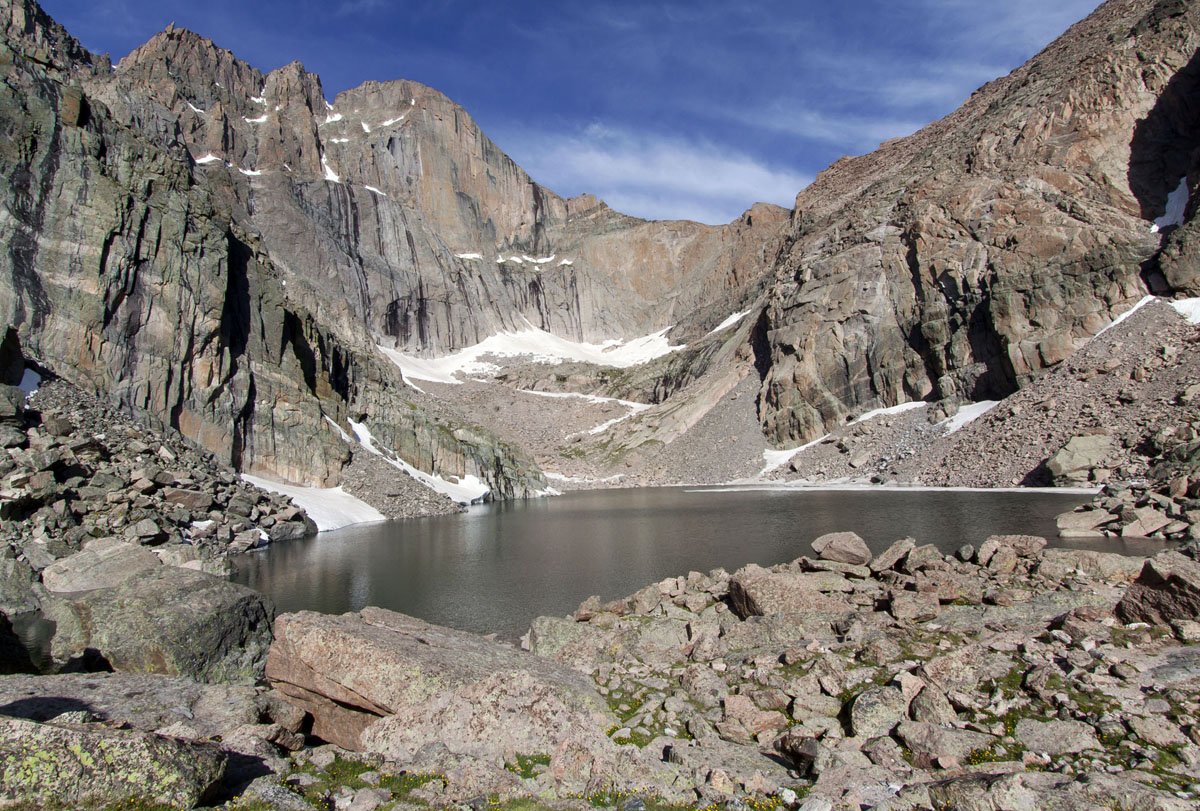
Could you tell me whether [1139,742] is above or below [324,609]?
above

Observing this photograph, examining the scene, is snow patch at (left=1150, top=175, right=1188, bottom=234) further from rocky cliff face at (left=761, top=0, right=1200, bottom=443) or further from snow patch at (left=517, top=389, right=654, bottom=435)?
snow patch at (left=517, top=389, right=654, bottom=435)

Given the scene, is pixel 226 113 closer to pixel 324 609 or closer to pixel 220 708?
pixel 324 609

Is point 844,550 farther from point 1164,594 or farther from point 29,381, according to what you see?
point 29,381

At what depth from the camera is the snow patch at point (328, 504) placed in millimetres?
49219

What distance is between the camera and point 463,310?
589 ft

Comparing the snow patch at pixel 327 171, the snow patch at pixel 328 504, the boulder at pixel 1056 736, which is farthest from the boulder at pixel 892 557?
the snow patch at pixel 327 171

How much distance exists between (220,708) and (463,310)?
175827mm

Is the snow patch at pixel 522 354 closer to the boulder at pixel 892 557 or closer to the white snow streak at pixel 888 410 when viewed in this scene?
the white snow streak at pixel 888 410

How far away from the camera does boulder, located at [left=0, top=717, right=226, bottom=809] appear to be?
555 cm

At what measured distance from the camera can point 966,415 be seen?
74.9 meters

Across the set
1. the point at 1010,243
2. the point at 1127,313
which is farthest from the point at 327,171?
the point at 1127,313

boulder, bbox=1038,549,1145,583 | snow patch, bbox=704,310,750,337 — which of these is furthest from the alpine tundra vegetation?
snow patch, bbox=704,310,750,337

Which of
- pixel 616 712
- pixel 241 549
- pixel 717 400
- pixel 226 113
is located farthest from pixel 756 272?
pixel 616 712

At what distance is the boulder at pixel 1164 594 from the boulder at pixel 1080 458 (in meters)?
42.5
